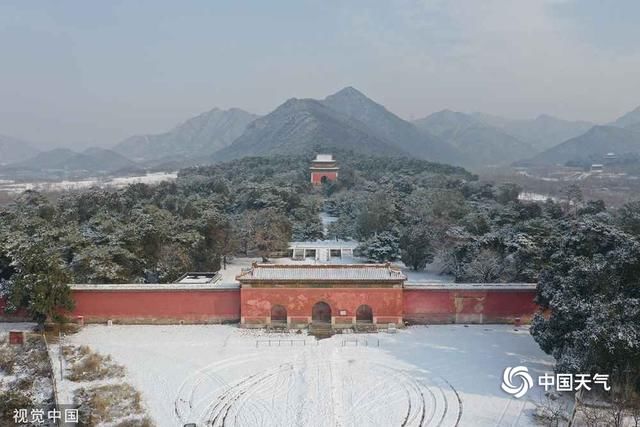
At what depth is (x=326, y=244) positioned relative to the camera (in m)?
35.1

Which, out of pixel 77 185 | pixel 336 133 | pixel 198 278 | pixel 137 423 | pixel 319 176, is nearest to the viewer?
pixel 137 423

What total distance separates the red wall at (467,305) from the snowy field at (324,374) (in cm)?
45

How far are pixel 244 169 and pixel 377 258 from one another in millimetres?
43635

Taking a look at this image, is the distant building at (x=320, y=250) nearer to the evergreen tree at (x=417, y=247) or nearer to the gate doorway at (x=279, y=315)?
the evergreen tree at (x=417, y=247)

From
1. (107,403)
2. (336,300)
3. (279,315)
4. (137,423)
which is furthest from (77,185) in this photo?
(137,423)

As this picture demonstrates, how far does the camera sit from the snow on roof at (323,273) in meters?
19.3

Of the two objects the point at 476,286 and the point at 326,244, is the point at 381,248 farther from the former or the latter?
the point at 476,286

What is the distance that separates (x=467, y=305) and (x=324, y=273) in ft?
→ 16.8

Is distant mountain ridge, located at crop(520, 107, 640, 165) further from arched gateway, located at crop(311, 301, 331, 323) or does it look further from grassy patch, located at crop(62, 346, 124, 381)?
grassy patch, located at crop(62, 346, 124, 381)

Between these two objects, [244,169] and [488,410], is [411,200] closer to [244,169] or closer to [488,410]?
[488,410]

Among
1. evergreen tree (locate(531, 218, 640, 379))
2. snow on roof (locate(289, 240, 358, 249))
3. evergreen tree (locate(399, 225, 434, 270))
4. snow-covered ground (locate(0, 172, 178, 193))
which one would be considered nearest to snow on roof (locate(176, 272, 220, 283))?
snow on roof (locate(289, 240, 358, 249))

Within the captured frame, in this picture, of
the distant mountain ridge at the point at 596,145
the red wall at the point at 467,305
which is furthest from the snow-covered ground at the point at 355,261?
the distant mountain ridge at the point at 596,145

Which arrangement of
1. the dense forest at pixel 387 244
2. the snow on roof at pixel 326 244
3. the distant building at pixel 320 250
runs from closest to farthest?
the dense forest at pixel 387 244, the distant building at pixel 320 250, the snow on roof at pixel 326 244

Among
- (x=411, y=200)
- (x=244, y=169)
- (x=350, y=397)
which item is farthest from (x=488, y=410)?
(x=244, y=169)
